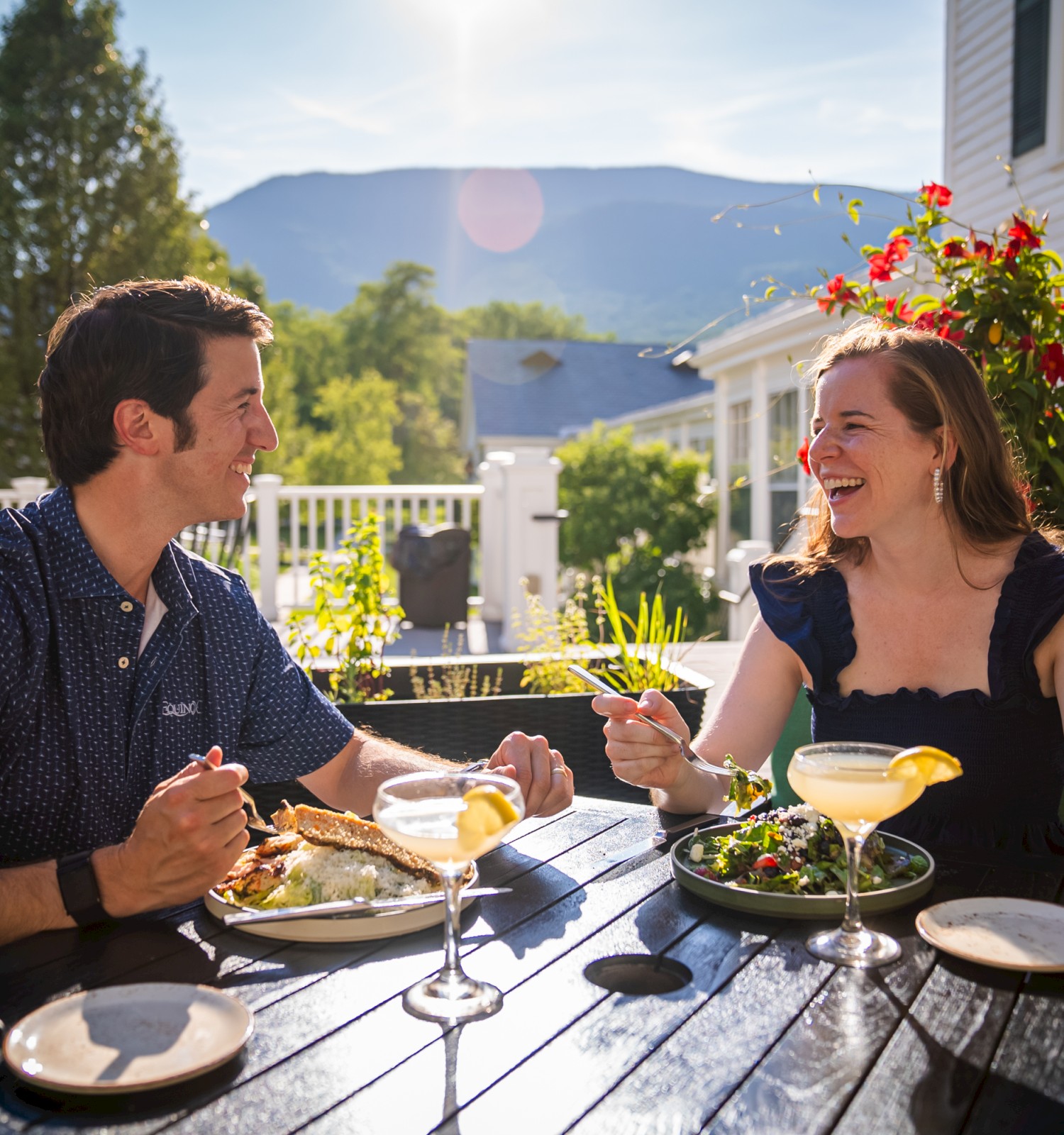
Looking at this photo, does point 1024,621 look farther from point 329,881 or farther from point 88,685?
point 88,685

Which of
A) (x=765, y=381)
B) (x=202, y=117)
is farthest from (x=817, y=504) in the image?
(x=202, y=117)

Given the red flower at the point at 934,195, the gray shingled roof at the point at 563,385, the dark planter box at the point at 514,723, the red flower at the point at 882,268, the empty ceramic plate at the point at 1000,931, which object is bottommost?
the dark planter box at the point at 514,723

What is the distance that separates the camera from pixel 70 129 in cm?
1602

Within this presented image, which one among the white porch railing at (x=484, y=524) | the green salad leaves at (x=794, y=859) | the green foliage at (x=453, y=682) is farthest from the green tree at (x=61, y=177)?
the green salad leaves at (x=794, y=859)

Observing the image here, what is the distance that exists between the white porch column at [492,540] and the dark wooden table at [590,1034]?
612cm

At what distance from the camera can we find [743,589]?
6695 millimetres

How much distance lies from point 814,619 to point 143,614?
133 cm

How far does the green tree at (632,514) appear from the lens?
12031mm

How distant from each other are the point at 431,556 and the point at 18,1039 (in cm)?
618

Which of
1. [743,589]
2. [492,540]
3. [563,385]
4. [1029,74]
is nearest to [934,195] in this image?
[743,589]

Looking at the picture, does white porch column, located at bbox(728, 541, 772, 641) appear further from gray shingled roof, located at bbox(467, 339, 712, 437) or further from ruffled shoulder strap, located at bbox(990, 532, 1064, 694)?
gray shingled roof, located at bbox(467, 339, 712, 437)

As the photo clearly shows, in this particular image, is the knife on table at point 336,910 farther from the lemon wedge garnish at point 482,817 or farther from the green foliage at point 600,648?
the green foliage at point 600,648

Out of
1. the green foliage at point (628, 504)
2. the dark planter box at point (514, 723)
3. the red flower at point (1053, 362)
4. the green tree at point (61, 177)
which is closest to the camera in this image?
the red flower at point (1053, 362)

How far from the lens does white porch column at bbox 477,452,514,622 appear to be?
7492 mm
